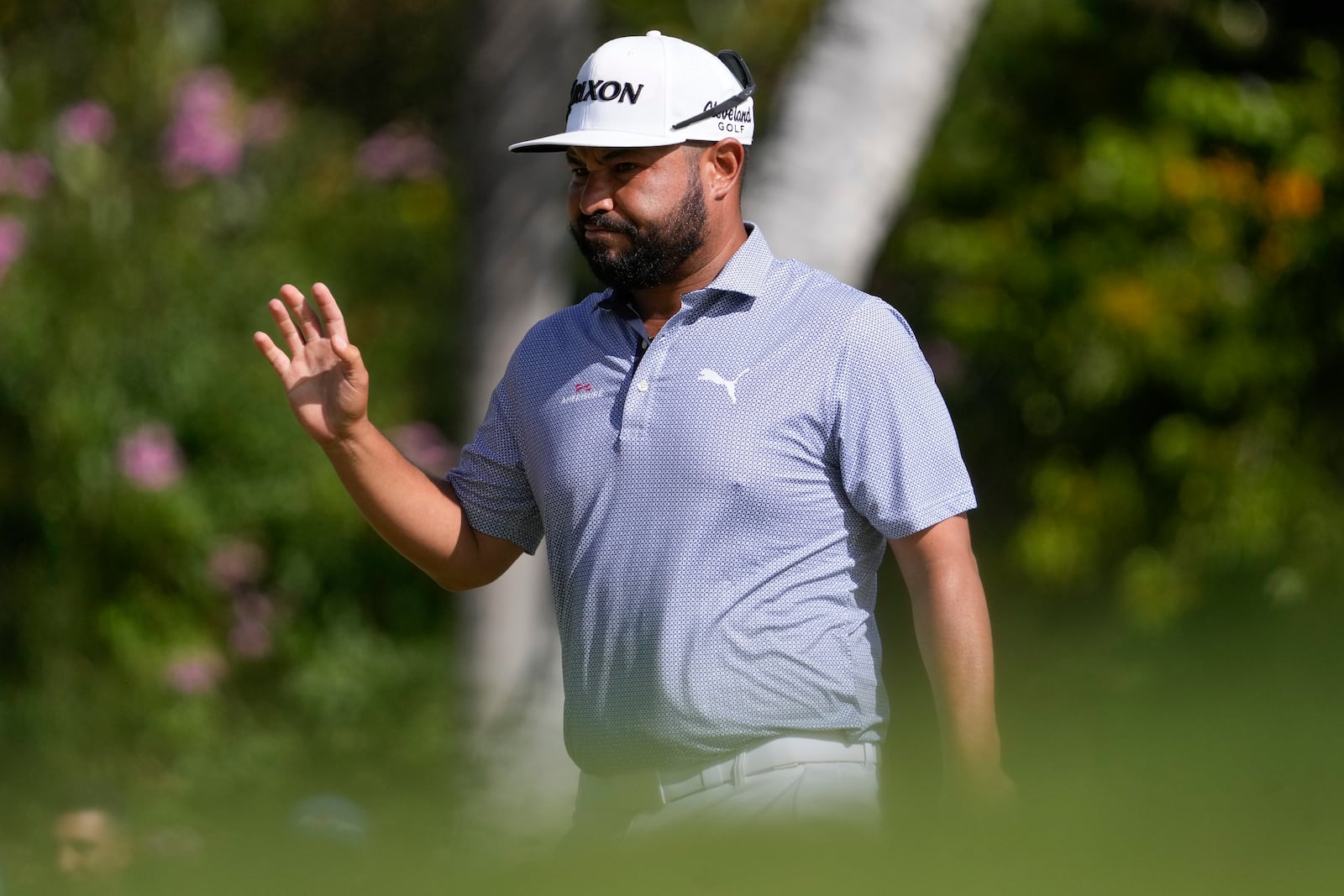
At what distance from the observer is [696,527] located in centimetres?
268

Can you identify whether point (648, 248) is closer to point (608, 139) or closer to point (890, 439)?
point (608, 139)

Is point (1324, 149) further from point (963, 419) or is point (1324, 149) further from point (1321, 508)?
point (963, 419)

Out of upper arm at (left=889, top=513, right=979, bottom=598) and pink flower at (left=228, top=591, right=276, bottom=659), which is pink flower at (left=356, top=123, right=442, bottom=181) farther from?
upper arm at (left=889, top=513, right=979, bottom=598)

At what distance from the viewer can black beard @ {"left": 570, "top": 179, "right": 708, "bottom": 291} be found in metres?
2.86

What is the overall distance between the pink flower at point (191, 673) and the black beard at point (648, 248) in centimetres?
496

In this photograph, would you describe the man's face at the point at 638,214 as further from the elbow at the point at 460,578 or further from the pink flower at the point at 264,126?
the pink flower at the point at 264,126

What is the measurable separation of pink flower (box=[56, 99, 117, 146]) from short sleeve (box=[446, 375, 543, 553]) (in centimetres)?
545

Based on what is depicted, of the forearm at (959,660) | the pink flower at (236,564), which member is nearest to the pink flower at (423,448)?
the pink flower at (236,564)

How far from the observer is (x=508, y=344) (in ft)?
18.2

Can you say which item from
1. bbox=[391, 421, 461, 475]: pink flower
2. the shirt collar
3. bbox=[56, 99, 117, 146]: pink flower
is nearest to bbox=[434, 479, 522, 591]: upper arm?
the shirt collar

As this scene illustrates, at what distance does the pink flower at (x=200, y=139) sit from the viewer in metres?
7.92

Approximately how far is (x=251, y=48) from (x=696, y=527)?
26.6 ft

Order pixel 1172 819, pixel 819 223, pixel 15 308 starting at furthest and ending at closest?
pixel 15 308 < pixel 819 223 < pixel 1172 819

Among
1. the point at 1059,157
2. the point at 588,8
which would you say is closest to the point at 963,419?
the point at 1059,157
